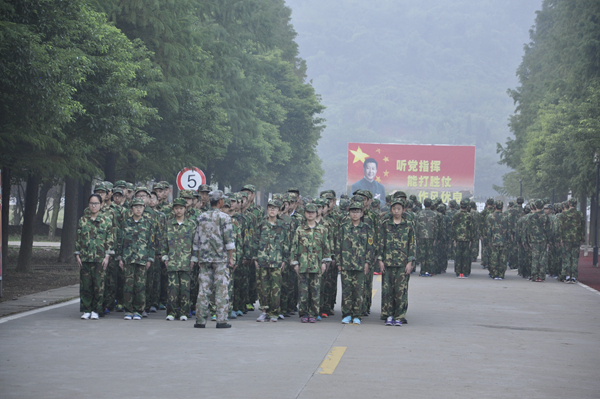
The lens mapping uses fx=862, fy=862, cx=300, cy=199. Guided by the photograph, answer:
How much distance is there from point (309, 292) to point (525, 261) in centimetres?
1258

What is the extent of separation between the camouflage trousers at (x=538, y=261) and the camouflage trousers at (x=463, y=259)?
6.44 ft

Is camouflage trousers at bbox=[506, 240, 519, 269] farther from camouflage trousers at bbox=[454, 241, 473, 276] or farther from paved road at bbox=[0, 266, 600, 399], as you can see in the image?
paved road at bbox=[0, 266, 600, 399]

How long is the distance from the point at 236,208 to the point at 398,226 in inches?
99.8

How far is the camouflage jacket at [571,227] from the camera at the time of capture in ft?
71.4

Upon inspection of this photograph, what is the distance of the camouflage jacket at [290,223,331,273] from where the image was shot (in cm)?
1273

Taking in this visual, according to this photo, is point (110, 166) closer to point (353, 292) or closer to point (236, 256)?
point (236, 256)

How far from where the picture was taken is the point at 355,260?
1285 cm

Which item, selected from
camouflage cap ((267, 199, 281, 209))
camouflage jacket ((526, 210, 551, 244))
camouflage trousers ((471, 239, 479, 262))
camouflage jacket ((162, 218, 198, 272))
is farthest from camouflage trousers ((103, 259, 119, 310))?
camouflage trousers ((471, 239, 479, 262))

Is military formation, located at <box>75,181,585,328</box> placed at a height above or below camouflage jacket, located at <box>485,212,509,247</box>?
below

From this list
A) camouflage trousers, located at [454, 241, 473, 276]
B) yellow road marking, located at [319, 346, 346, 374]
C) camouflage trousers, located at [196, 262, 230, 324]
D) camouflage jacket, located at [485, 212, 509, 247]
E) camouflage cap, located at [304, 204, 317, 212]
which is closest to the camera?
yellow road marking, located at [319, 346, 346, 374]

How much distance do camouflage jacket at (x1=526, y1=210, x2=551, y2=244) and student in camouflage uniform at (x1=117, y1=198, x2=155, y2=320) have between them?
39.7ft

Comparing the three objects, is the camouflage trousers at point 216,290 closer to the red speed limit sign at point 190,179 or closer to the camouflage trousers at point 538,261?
the red speed limit sign at point 190,179

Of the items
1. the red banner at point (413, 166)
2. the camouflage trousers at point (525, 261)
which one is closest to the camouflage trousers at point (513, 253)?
the camouflage trousers at point (525, 261)

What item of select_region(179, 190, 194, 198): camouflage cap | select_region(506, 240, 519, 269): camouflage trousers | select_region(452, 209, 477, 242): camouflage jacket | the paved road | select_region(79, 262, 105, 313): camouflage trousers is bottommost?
the paved road
